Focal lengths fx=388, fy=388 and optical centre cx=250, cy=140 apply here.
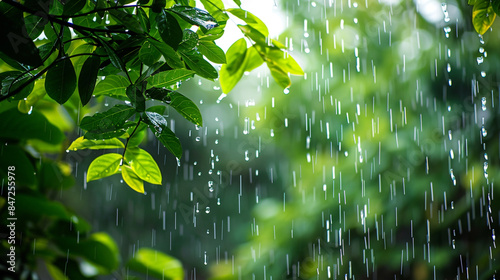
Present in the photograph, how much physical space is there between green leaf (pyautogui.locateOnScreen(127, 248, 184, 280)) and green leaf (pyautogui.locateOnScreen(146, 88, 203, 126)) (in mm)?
724

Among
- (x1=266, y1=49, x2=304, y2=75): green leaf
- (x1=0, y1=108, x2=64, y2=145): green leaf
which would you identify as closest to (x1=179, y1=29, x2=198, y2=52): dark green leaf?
(x1=266, y1=49, x2=304, y2=75): green leaf

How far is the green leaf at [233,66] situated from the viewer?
0.40 m

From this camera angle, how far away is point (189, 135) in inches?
110

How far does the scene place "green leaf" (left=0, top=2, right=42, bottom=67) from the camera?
0.84 ft

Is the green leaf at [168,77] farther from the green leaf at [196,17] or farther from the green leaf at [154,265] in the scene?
the green leaf at [154,265]

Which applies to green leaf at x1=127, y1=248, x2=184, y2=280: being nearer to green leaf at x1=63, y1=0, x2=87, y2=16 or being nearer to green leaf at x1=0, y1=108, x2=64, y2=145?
green leaf at x1=0, y1=108, x2=64, y2=145

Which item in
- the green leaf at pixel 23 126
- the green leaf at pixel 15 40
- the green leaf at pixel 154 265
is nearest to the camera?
the green leaf at pixel 15 40

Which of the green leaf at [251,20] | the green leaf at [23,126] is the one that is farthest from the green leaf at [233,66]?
the green leaf at [23,126]

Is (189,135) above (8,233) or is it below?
above

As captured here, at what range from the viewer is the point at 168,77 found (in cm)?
30

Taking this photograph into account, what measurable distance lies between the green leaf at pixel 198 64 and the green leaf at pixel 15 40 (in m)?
0.10

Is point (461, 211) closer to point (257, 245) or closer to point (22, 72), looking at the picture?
point (257, 245)

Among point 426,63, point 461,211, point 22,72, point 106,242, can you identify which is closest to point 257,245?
point 461,211

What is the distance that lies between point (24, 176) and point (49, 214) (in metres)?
0.08
